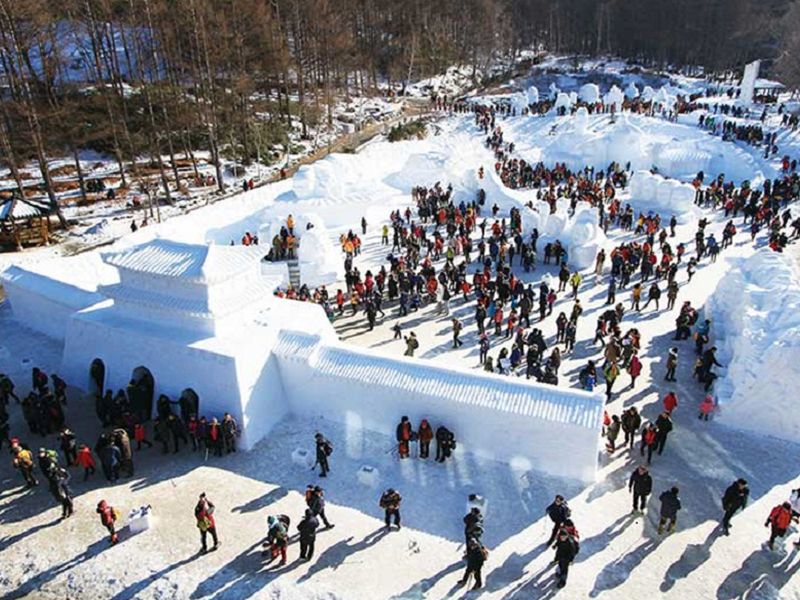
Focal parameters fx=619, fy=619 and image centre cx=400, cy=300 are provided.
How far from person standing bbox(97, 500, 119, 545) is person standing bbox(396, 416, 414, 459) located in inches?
171

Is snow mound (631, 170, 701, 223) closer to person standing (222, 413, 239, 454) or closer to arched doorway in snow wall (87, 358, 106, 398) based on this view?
person standing (222, 413, 239, 454)

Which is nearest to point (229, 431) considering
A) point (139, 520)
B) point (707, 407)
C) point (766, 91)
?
point (139, 520)

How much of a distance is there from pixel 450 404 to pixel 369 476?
175 cm

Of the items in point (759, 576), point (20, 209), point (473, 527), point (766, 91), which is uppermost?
point (20, 209)

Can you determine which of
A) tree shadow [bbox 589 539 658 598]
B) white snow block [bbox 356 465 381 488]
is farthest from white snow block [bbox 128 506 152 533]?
tree shadow [bbox 589 539 658 598]

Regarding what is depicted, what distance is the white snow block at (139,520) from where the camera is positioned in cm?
883

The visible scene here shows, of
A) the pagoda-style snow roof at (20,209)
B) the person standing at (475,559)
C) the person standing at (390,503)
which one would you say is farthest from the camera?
the pagoda-style snow roof at (20,209)

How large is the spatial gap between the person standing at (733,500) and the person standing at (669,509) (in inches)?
25.2

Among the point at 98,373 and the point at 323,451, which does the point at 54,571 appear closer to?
the point at 323,451

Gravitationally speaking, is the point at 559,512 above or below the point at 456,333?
above

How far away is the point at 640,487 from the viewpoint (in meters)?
8.80

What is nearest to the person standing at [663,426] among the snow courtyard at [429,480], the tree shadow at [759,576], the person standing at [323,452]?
the snow courtyard at [429,480]

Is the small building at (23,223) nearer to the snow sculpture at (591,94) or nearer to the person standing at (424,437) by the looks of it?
the person standing at (424,437)

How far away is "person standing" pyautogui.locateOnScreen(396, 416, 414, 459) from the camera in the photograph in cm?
1010
